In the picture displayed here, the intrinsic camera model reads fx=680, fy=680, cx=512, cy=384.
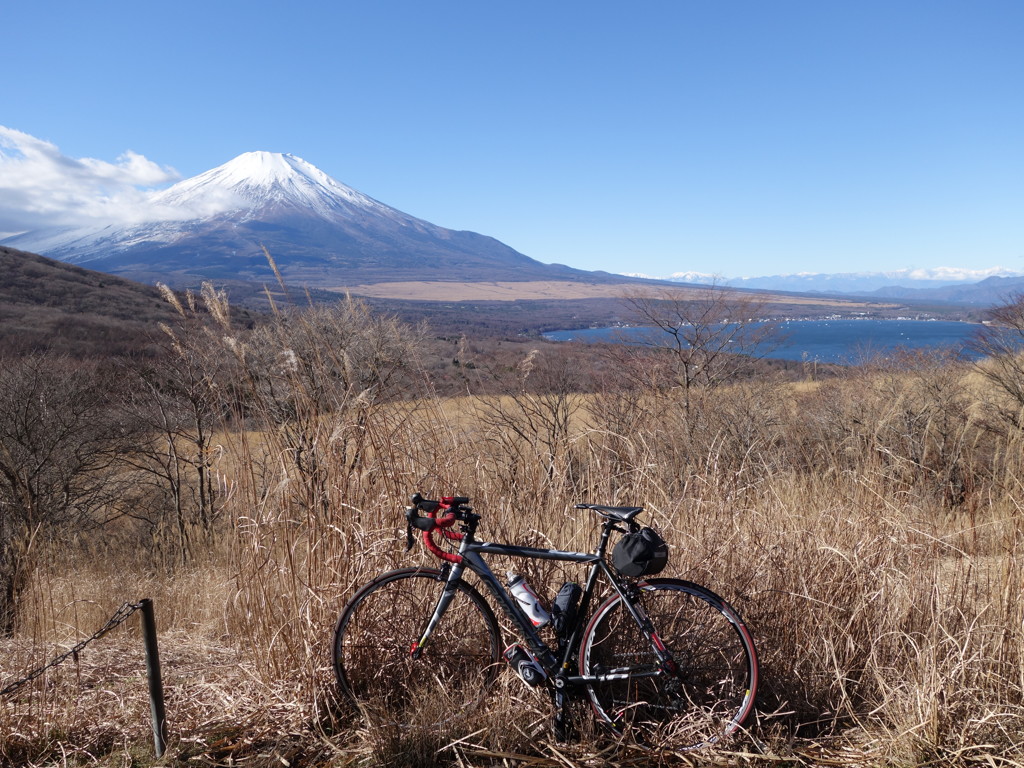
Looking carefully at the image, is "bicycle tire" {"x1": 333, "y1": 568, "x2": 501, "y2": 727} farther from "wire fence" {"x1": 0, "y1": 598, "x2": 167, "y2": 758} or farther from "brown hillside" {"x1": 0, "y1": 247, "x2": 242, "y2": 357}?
"brown hillside" {"x1": 0, "y1": 247, "x2": 242, "y2": 357}

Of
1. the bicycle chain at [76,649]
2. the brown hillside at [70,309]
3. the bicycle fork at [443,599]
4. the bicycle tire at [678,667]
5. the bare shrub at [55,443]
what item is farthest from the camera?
the brown hillside at [70,309]

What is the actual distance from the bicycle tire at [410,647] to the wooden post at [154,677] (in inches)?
25.9

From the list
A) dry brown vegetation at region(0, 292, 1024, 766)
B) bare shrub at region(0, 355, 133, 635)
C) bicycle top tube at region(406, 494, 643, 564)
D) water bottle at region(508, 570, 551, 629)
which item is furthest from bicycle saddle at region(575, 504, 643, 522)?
bare shrub at region(0, 355, 133, 635)

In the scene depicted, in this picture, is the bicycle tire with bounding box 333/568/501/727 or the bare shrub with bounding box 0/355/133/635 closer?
the bicycle tire with bounding box 333/568/501/727

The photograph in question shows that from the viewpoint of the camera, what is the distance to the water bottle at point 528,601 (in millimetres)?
2596

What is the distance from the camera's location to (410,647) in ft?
9.46

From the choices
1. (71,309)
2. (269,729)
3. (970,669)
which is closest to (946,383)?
(970,669)

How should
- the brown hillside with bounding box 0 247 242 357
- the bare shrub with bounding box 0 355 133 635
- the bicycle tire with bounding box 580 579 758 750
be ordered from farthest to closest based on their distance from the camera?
the brown hillside with bounding box 0 247 242 357 < the bare shrub with bounding box 0 355 133 635 < the bicycle tire with bounding box 580 579 758 750

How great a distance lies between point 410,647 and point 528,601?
24.8 inches

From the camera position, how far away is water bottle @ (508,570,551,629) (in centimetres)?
260

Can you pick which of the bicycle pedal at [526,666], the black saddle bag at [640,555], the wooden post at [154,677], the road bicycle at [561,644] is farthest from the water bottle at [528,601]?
the wooden post at [154,677]

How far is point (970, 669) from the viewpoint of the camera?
2699mm

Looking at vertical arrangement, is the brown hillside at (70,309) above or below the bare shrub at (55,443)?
above

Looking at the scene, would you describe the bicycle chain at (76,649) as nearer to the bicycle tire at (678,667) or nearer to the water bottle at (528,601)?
the water bottle at (528,601)
